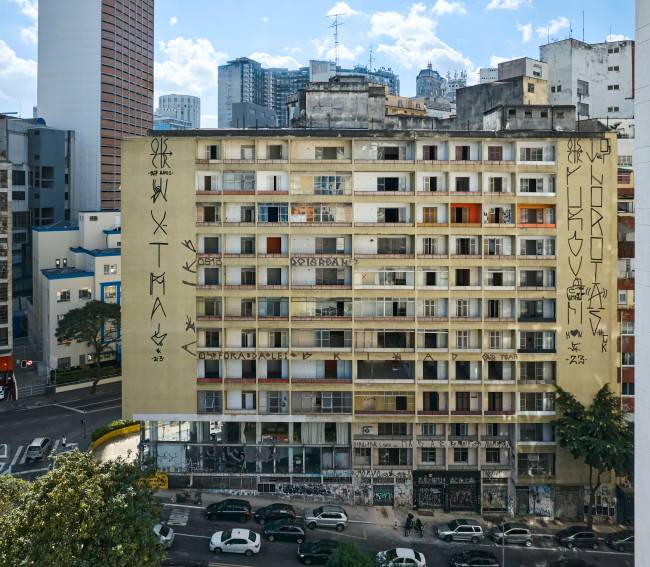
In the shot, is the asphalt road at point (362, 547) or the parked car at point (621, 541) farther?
the parked car at point (621, 541)

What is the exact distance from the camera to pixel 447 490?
59.2 metres

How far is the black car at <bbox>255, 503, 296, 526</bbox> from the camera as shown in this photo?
55344 millimetres

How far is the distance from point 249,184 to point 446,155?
16466 millimetres

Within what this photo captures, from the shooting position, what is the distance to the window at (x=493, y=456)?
196 ft

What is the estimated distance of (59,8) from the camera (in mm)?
136000

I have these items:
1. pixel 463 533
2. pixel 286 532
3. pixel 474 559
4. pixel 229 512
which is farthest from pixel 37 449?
pixel 474 559

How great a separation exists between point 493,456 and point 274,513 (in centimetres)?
1872

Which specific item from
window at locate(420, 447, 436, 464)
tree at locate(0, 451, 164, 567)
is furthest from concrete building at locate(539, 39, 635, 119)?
tree at locate(0, 451, 164, 567)

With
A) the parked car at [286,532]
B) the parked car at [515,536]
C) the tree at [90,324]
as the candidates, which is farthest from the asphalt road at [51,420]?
the parked car at [515,536]

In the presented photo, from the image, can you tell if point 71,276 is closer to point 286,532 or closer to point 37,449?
point 37,449

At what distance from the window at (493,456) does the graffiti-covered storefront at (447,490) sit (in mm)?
1513

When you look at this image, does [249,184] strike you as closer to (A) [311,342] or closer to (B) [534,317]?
(A) [311,342]

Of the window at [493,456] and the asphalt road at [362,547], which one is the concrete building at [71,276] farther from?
the window at [493,456]

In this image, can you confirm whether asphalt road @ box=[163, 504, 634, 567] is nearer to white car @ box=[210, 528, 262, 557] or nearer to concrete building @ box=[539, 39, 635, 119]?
white car @ box=[210, 528, 262, 557]
